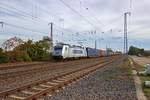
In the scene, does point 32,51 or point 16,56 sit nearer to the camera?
point 16,56

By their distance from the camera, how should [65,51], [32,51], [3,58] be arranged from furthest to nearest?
[32,51]
[65,51]
[3,58]

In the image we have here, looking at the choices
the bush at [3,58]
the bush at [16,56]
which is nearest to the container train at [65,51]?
the bush at [16,56]

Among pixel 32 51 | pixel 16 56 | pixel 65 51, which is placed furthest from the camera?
pixel 32 51

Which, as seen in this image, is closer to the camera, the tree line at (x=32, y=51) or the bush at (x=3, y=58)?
the bush at (x=3, y=58)

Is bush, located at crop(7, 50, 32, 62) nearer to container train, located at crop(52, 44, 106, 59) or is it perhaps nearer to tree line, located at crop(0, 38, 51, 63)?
tree line, located at crop(0, 38, 51, 63)

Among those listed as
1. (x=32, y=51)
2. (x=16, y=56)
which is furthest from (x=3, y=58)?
(x=32, y=51)

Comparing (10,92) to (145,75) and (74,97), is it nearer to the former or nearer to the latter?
(74,97)

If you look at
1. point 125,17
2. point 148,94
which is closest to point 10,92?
point 148,94

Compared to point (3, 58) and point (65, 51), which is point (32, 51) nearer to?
point (65, 51)

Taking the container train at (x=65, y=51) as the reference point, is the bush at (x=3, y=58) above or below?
below

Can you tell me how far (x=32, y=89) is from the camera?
13.0 m

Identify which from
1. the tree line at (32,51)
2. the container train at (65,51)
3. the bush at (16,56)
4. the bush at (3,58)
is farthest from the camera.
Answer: the container train at (65,51)

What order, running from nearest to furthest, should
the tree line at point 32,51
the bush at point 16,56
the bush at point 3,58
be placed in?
1. the bush at point 3,58
2. the bush at point 16,56
3. the tree line at point 32,51

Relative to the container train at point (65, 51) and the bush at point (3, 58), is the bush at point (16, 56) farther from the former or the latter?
the container train at point (65, 51)
